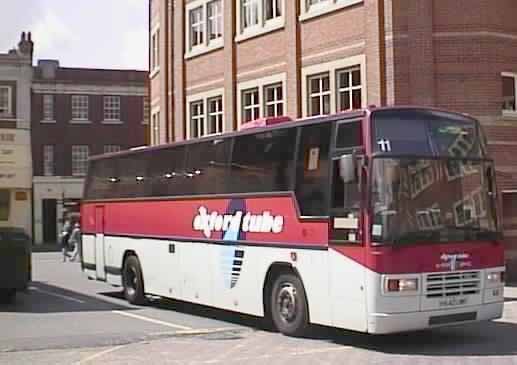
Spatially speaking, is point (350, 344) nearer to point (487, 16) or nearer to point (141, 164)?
point (141, 164)

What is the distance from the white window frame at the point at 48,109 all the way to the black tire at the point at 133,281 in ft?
130

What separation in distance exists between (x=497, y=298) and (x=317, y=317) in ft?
8.36

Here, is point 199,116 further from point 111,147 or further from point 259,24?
point 111,147

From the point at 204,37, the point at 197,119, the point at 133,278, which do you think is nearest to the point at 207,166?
the point at 133,278

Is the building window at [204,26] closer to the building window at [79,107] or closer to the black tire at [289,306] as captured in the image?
the black tire at [289,306]

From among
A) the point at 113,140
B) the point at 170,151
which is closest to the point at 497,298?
the point at 170,151

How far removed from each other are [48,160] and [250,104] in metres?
31.8

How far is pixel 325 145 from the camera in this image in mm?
12922

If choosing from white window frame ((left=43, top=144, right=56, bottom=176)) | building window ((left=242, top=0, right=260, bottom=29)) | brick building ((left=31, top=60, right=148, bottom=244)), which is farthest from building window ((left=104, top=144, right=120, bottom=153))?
building window ((left=242, top=0, right=260, bottom=29))

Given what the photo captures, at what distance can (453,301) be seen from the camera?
12250mm

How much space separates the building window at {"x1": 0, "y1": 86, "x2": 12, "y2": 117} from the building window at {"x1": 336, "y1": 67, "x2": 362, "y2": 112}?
3273cm

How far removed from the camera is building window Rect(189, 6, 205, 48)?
30938 mm

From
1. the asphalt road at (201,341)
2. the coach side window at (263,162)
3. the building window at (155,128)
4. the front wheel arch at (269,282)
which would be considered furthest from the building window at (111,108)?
the front wheel arch at (269,282)

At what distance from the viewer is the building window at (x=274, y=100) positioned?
2655cm
